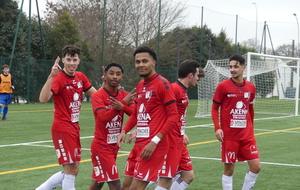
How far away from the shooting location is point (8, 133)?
1495 cm

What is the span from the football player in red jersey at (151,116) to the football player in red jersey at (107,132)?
1.53ft

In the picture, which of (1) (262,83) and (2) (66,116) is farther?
(1) (262,83)

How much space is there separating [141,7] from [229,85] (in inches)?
1373

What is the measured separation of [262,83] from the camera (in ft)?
114

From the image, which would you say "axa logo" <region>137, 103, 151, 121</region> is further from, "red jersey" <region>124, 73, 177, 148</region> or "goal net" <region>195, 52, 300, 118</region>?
"goal net" <region>195, 52, 300, 118</region>

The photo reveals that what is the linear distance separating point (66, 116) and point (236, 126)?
253 centimetres

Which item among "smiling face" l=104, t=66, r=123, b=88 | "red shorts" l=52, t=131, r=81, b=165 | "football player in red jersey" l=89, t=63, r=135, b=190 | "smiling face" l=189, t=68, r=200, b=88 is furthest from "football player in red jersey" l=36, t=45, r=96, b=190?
"smiling face" l=189, t=68, r=200, b=88

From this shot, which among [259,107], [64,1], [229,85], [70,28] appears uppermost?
[64,1]

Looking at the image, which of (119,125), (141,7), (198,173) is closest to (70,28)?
(141,7)

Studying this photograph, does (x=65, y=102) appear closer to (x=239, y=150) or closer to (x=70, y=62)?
(x=70, y=62)

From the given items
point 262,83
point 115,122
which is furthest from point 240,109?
point 262,83

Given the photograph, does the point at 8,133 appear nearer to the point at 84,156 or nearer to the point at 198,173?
the point at 84,156

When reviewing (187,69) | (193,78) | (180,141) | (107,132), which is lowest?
(180,141)

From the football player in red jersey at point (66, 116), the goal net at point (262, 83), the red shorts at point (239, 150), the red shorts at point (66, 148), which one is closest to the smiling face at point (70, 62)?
the football player in red jersey at point (66, 116)
